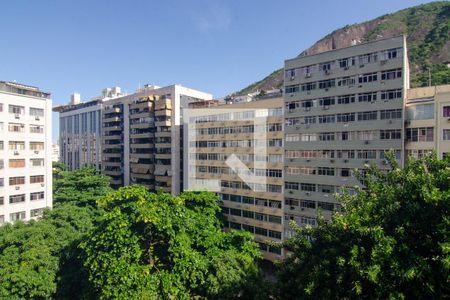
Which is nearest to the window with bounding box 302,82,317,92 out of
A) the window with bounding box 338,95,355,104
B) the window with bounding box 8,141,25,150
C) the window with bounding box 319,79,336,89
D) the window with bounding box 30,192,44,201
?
the window with bounding box 319,79,336,89

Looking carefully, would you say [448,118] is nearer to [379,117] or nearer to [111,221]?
[379,117]

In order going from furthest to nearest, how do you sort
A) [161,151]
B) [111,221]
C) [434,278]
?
[161,151] < [111,221] < [434,278]

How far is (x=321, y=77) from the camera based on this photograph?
26500 millimetres

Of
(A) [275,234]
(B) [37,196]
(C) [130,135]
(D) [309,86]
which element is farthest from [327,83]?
(C) [130,135]

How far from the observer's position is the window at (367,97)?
77.6ft

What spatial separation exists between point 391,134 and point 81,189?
33658 mm

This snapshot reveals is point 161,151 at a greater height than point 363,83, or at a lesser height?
lesser

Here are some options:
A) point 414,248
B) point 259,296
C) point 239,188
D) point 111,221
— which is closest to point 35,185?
point 111,221

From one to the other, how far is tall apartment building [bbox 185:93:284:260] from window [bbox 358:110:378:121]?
24.8 ft

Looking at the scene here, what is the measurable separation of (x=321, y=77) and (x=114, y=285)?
23.3 m

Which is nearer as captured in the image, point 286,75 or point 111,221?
point 111,221

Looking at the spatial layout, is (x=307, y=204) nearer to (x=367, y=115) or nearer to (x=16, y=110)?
(x=367, y=115)

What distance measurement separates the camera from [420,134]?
21734mm

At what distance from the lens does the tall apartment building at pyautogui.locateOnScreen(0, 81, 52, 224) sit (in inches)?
1093
